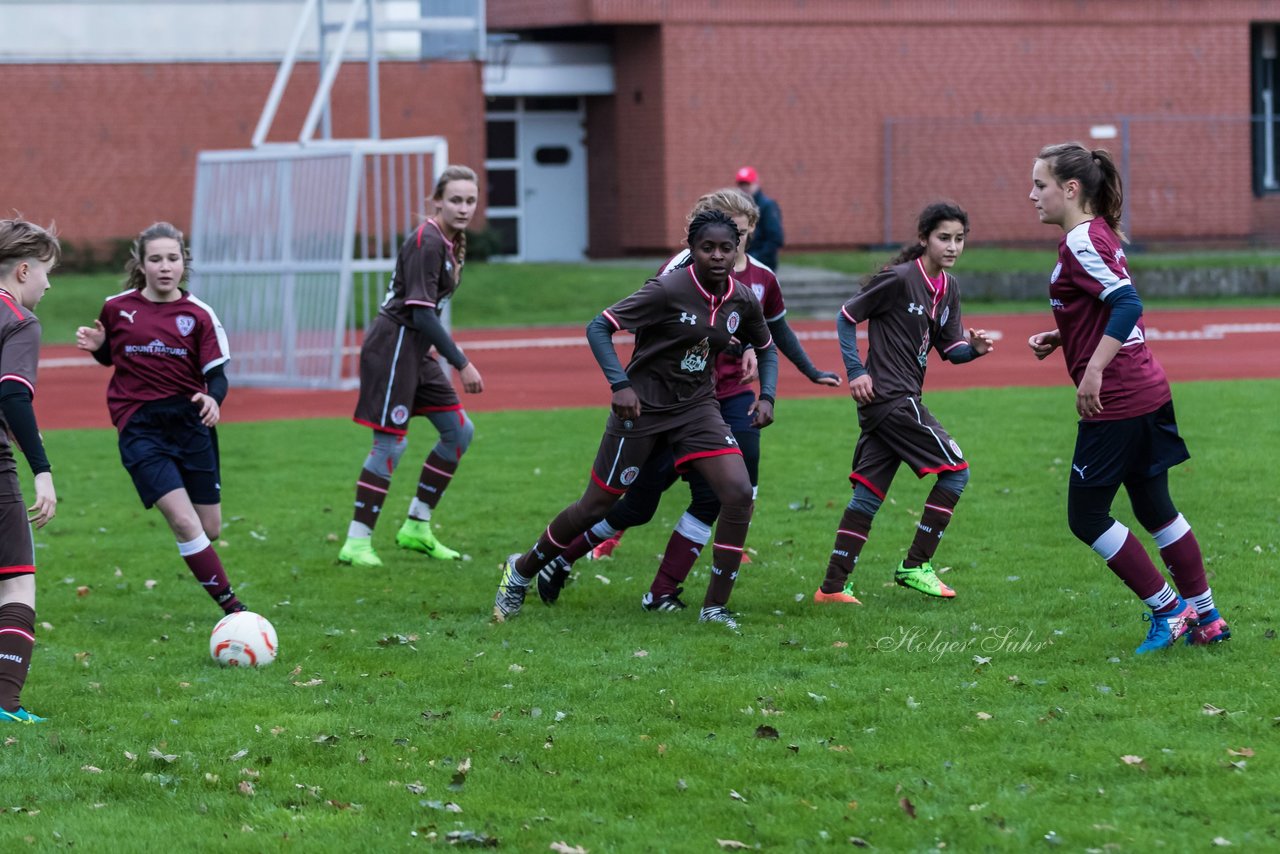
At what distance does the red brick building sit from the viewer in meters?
29.4

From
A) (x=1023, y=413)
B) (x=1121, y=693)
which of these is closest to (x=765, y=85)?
(x=1023, y=413)

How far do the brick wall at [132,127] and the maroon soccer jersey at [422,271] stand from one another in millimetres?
21181

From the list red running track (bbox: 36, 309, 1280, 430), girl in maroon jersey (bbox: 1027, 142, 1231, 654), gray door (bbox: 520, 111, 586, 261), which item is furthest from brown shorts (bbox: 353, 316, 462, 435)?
gray door (bbox: 520, 111, 586, 261)

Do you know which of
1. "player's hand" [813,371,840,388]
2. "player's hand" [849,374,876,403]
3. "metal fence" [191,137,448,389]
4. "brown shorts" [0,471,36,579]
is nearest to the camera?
"brown shorts" [0,471,36,579]

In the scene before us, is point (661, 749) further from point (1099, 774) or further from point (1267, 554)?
point (1267, 554)

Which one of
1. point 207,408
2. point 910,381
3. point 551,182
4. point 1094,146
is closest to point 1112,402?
point 910,381

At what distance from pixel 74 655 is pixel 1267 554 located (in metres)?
5.57

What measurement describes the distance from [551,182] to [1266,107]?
589 inches

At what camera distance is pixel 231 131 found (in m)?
29.8

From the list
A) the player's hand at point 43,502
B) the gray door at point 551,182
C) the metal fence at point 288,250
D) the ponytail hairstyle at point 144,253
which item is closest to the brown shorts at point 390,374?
the ponytail hairstyle at point 144,253

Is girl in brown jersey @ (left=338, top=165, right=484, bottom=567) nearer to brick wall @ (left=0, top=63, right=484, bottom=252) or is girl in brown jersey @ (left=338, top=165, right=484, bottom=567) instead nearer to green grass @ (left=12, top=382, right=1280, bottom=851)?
green grass @ (left=12, top=382, right=1280, bottom=851)

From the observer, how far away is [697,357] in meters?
7.29

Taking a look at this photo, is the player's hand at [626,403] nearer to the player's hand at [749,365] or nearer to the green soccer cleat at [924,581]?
the player's hand at [749,365]

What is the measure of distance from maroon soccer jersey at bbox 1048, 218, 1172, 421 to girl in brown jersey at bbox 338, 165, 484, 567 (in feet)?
11.2
